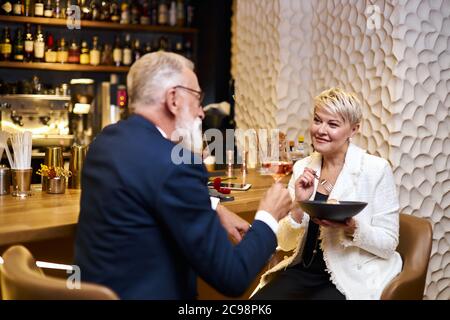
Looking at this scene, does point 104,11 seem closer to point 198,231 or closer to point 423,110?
point 423,110

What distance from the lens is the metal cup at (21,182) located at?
8.67 ft

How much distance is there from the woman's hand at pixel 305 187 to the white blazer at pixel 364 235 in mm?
129

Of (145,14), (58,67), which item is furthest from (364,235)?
(145,14)

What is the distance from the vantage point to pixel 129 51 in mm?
5734

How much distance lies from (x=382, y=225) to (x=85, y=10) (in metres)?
4.08

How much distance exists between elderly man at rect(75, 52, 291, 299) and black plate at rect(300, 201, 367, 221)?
264 millimetres

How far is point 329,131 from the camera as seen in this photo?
96.2 inches

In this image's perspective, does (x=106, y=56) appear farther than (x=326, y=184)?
Yes

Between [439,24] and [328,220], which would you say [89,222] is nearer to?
[328,220]

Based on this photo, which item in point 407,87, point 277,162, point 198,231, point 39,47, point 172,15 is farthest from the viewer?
point 172,15

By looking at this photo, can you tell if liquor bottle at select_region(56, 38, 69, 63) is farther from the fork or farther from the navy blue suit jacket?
the navy blue suit jacket

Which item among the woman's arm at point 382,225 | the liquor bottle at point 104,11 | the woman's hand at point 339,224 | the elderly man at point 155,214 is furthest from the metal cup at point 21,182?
the liquor bottle at point 104,11

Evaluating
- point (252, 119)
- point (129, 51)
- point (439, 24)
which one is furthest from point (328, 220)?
point (129, 51)

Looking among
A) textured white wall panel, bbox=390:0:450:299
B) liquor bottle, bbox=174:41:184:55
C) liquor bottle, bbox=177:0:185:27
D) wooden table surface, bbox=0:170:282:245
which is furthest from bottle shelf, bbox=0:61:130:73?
textured white wall panel, bbox=390:0:450:299
